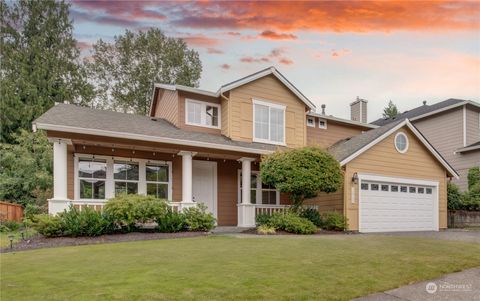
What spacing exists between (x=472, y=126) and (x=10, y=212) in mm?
25700

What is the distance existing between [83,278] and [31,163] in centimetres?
1461

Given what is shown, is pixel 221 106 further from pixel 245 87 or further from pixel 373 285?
pixel 373 285

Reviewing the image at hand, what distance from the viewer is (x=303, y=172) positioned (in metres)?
12.3

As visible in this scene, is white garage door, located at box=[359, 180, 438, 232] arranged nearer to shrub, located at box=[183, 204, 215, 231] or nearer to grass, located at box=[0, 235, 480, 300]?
grass, located at box=[0, 235, 480, 300]

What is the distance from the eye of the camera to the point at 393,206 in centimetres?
1487

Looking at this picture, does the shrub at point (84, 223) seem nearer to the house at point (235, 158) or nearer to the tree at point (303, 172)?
the house at point (235, 158)

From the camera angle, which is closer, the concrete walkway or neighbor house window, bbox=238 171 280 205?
the concrete walkway

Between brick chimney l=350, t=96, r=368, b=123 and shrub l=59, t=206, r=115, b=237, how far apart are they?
1911 cm

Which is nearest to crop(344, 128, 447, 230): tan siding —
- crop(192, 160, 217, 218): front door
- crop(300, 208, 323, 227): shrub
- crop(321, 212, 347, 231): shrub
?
crop(321, 212, 347, 231): shrub

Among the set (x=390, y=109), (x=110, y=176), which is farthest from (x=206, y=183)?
(x=390, y=109)

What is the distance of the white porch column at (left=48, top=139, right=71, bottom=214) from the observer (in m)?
10.6

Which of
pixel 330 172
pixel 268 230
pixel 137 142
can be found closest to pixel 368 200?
pixel 330 172

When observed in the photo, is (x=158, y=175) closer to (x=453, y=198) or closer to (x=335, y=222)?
(x=335, y=222)

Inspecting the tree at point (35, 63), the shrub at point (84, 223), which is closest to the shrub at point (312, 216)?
the shrub at point (84, 223)
